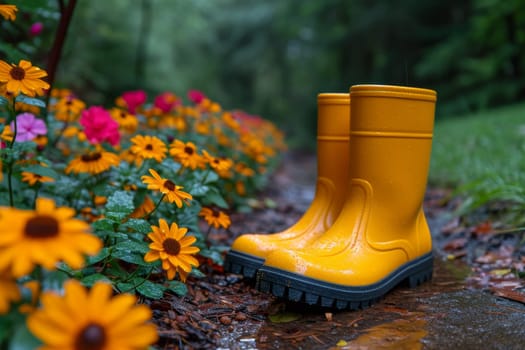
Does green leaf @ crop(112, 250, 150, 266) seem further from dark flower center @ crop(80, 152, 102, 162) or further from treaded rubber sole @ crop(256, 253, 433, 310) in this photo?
dark flower center @ crop(80, 152, 102, 162)

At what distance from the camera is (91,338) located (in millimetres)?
705

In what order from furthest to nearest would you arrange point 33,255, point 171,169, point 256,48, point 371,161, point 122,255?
point 256,48 → point 171,169 → point 371,161 → point 122,255 → point 33,255

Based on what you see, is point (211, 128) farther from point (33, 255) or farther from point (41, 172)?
point (33, 255)

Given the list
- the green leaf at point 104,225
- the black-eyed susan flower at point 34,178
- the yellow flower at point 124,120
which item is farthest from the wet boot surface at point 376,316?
the yellow flower at point 124,120

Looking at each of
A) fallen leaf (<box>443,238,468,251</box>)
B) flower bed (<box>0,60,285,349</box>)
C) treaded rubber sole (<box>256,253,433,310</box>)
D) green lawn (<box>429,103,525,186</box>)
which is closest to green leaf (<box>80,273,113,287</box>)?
flower bed (<box>0,60,285,349</box>)

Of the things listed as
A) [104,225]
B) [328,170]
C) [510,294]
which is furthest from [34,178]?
[510,294]

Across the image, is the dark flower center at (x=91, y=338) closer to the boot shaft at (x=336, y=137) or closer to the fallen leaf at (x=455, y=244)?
the boot shaft at (x=336, y=137)

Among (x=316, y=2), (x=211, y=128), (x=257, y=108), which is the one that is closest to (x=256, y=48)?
(x=257, y=108)

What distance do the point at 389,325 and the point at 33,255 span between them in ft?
2.92

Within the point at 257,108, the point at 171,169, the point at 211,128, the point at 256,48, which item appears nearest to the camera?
the point at 171,169

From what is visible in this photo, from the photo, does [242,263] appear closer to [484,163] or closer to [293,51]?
[484,163]

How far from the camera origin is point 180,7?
11.5 meters

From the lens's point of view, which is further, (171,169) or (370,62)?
(370,62)

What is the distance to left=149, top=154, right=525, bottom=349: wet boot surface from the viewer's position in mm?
1130
